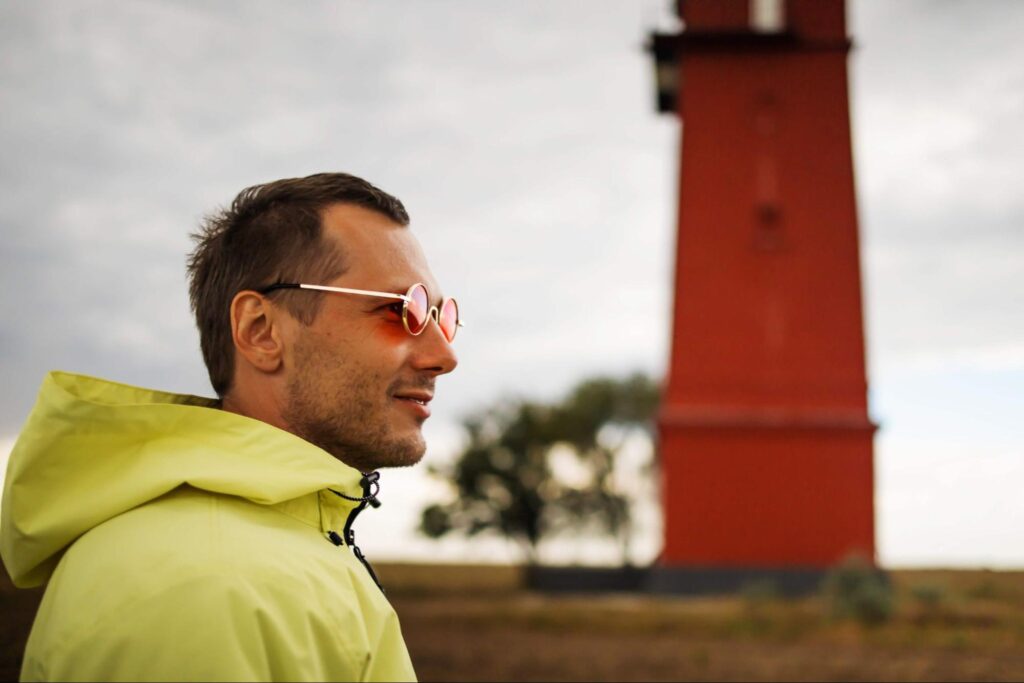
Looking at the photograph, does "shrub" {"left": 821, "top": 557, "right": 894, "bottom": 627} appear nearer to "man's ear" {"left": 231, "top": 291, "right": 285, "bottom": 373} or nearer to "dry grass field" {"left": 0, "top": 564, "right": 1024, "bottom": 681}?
"dry grass field" {"left": 0, "top": 564, "right": 1024, "bottom": 681}

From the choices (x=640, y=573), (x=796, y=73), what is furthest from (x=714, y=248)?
(x=640, y=573)

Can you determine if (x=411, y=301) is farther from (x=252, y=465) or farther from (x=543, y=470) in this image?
(x=543, y=470)

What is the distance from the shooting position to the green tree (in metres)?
31.1

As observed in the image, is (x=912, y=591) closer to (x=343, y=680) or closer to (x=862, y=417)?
(x=862, y=417)

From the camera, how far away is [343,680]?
1323 millimetres

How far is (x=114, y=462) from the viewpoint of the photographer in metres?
1.50

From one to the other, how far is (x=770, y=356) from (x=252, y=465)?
15.6 metres

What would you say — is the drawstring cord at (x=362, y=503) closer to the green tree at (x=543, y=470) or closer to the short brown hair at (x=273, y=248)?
the short brown hair at (x=273, y=248)

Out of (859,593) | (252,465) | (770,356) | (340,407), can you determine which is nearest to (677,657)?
(859,593)

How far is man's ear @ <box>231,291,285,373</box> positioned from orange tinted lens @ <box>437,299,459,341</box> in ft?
1.09

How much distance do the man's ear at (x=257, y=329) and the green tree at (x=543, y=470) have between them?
29466mm

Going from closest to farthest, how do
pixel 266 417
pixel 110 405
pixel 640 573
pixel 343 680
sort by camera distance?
pixel 343 680, pixel 110 405, pixel 266 417, pixel 640 573

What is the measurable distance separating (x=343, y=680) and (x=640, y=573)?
29.0m

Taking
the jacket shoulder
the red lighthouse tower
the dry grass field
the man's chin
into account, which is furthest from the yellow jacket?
the red lighthouse tower
